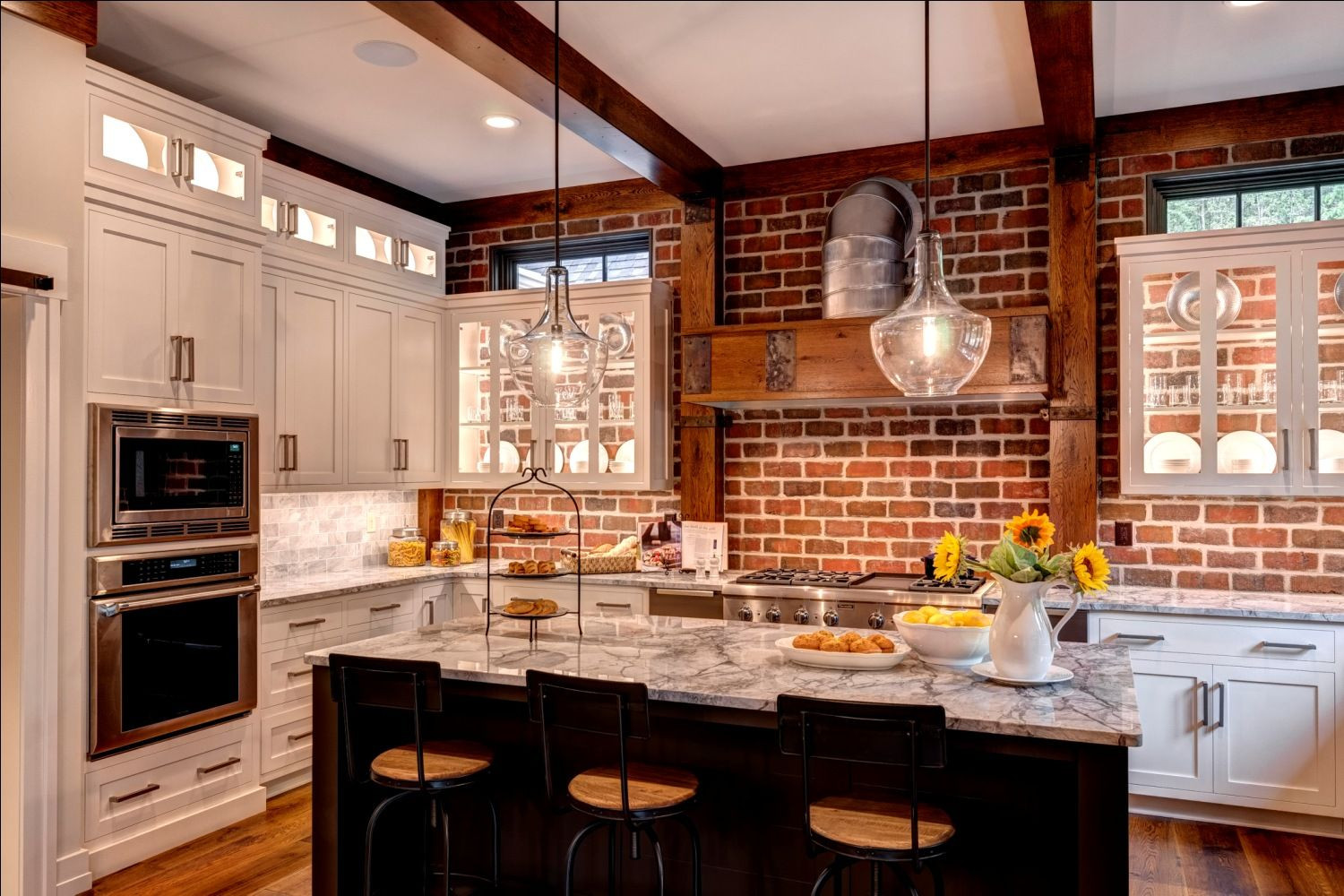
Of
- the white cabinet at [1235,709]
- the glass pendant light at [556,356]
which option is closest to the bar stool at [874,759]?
the glass pendant light at [556,356]

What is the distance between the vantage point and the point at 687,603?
4.11 meters

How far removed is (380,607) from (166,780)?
121 centimetres

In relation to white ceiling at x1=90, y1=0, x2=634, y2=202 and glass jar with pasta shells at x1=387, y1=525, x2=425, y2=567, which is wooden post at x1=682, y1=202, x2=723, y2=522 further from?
glass jar with pasta shells at x1=387, y1=525, x2=425, y2=567

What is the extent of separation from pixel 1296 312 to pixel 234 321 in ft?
13.0

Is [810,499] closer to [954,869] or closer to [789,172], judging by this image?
[789,172]

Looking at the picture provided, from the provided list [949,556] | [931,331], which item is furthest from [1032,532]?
[931,331]

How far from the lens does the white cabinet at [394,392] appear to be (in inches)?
174

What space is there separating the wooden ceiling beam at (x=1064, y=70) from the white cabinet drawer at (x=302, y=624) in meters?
3.35

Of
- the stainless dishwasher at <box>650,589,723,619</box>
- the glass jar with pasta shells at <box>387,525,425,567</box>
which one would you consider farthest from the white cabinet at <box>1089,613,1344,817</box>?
the glass jar with pasta shells at <box>387,525,425,567</box>

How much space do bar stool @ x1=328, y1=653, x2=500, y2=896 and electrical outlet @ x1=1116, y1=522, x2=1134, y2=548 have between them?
2783 millimetres

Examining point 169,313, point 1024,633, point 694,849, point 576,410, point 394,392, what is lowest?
point 694,849

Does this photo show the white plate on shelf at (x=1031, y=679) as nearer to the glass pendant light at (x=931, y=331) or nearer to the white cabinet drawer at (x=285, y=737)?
the glass pendant light at (x=931, y=331)

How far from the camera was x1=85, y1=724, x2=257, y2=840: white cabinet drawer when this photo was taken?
9.78 feet

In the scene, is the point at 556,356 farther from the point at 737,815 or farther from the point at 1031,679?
the point at 1031,679
